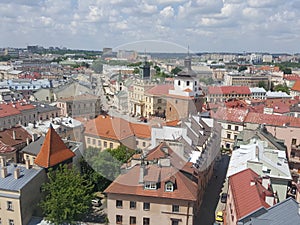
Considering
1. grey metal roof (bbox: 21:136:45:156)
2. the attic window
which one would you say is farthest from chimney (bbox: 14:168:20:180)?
the attic window

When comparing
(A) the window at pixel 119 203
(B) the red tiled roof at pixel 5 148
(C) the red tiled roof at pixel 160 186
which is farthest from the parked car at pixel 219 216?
(B) the red tiled roof at pixel 5 148

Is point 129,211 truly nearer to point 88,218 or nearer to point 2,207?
point 88,218

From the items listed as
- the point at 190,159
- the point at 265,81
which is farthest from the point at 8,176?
the point at 265,81

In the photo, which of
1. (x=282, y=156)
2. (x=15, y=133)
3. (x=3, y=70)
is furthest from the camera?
(x=3, y=70)

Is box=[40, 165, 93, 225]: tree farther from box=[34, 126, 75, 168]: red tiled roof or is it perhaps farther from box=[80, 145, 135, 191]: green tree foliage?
box=[80, 145, 135, 191]: green tree foliage

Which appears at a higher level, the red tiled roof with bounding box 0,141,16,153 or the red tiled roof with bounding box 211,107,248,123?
the red tiled roof with bounding box 211,107,248,123

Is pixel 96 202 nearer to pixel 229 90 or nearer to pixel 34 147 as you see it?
pixel 34 147

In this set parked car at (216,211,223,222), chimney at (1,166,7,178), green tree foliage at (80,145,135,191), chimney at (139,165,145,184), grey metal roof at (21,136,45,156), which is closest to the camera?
chimney at (139,165,145,184)
